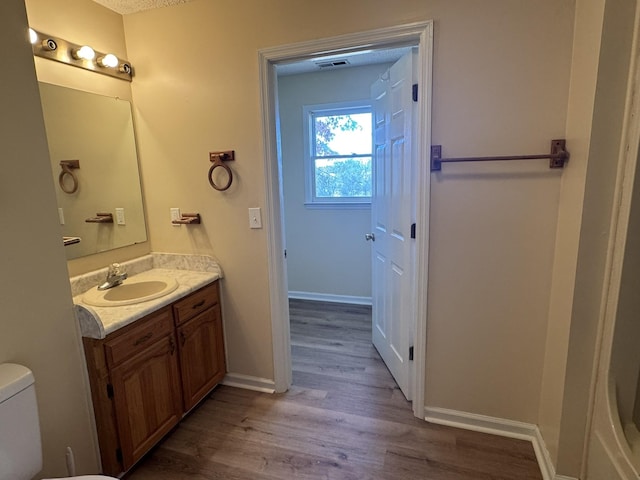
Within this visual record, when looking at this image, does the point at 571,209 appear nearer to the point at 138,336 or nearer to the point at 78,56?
the point at 138,336

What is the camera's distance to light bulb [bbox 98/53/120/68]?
6.75 feet

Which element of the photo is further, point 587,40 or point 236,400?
point 236,400

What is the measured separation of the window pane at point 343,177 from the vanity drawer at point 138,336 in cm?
242

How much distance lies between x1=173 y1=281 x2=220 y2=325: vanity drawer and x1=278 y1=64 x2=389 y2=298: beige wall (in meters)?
1.82

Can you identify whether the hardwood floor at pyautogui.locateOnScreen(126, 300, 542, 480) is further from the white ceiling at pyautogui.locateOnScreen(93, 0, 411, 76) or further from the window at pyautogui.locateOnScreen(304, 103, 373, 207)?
the white ceiling at pyautogui.locateOnScreen(93, 0, 411, 76)

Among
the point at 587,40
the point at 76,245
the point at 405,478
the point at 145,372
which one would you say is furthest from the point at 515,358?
the point at 76,245

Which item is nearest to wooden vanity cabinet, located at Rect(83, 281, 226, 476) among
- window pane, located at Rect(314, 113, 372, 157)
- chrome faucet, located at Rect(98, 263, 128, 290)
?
chrome faucet, located at Rect(98, 263, 128, 290)

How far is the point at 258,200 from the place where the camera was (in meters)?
2.17

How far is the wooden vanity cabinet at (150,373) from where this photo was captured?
5.18 feet

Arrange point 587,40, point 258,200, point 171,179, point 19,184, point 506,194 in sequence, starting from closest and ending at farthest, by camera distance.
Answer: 1. point 19,184
2. point 587,40
3. point 506,194
4. point 258,200
5. point 171,179

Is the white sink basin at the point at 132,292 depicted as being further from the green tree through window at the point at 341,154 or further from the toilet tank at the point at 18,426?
the green tree through window at the point at 341,154

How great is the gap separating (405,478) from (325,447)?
0.44m

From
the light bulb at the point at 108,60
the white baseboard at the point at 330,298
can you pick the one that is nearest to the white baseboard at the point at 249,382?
the white baseboard at the point at 330,298

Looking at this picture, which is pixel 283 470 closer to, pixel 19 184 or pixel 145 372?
pixel 145 372
